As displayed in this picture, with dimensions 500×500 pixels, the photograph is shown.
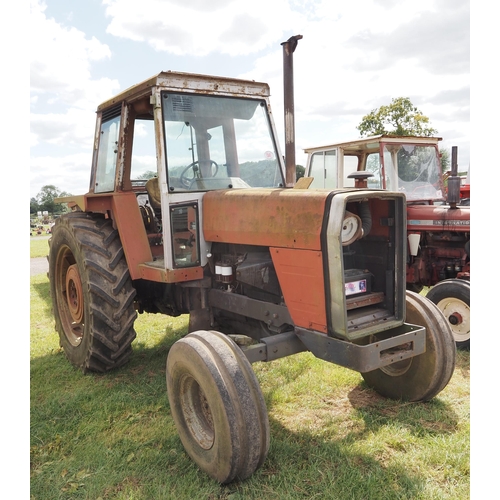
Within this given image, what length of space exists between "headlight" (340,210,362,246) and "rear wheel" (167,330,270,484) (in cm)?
97

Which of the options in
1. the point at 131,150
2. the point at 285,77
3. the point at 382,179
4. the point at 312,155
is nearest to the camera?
the point at 285,77

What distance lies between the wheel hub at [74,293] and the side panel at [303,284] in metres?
2.32

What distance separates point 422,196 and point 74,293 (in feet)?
15.6

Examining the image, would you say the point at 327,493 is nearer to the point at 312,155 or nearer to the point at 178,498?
the point at 178,498

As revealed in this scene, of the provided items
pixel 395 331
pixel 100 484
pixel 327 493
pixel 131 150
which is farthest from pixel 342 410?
pixel 131 150

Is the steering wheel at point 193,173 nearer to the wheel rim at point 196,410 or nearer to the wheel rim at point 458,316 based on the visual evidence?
the wheel rim at point 196,410

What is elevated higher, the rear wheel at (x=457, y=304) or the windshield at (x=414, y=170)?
the windshield at (x=414, y=170)

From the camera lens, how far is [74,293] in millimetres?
4824

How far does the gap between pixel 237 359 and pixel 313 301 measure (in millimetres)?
604

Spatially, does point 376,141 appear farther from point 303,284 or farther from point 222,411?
point 222,411

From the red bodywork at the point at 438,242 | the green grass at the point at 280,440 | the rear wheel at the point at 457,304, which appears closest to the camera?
the green grass at the point at 280,440

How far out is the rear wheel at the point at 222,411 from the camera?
2.56m

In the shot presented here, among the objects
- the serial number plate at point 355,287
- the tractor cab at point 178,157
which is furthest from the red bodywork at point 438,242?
the serial number plate at point 355,287

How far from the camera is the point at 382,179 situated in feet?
20.7
